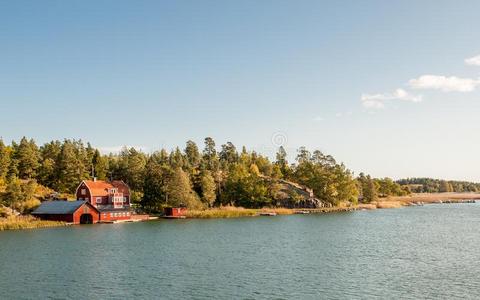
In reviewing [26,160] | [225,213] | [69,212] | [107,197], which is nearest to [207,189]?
[225,213]

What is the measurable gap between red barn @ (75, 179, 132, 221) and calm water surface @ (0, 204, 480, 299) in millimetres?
28831

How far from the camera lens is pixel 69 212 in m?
106

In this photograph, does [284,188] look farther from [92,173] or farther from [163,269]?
[163,269]

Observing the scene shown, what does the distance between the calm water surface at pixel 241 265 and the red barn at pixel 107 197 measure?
28831 millimetres

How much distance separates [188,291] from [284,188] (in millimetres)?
132622

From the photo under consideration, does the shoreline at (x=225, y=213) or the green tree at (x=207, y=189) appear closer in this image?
the shoreline at (x=225, y=213)

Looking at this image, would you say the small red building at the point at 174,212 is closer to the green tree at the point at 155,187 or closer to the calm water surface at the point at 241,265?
the green tree at the point at 155,187

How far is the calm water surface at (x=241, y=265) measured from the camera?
39.8 metres

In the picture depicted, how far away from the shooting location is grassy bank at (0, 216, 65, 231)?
93625 millimetres

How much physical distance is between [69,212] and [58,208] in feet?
13.3

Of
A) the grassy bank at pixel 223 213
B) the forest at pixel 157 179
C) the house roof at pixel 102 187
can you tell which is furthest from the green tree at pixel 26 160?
the grassy bank at pixel 223 213

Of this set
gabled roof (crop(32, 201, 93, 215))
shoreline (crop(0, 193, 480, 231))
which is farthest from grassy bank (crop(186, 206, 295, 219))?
gabled roof (crop(32, 201, 93, 215))

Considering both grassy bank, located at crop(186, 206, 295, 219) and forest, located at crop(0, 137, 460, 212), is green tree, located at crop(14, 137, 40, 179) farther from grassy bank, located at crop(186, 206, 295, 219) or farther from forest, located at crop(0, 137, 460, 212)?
grassy bank, located at crop(186, 206, 295, 219)

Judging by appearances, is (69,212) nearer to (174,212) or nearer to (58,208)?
(58,208)
